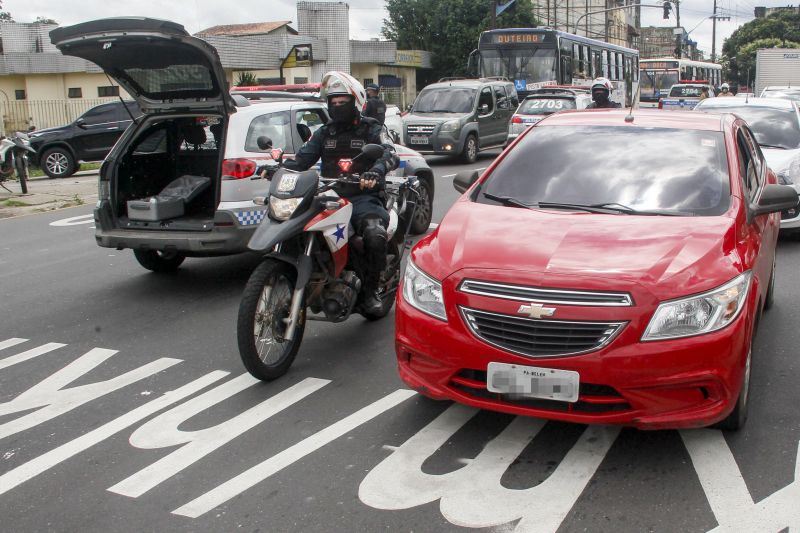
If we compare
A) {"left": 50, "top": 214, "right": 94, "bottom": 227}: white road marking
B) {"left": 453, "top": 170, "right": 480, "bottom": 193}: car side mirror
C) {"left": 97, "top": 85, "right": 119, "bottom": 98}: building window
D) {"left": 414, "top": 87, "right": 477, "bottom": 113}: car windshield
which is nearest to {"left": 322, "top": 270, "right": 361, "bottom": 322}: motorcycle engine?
{"left": 453, "top": 170, "right": 480, "bottom": 193}: car side mirror

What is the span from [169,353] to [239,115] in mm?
2390

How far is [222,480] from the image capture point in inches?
151

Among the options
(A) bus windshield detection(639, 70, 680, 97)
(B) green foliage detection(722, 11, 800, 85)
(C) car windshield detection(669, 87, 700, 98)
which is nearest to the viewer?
(C) car windshield detection(669, 87, 700, 98)

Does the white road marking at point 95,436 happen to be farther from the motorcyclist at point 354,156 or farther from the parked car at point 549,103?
the parked car at point 549,103

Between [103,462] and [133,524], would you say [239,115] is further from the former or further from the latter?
[133,524]

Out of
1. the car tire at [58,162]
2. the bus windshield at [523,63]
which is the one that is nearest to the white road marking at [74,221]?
the car tire at [58,162]

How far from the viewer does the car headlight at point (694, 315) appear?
12.0 ft

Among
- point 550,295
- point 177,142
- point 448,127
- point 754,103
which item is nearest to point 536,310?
point 550,295

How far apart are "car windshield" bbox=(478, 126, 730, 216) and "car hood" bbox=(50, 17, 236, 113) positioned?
109 inches

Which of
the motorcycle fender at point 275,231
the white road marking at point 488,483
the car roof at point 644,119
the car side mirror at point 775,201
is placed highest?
the car roof at point 644,119

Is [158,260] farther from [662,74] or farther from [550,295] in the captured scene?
[662,74]

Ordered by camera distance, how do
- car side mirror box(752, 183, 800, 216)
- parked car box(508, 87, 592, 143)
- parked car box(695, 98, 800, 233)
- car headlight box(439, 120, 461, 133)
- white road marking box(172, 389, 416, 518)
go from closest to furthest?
white road marking box(172, 389, 416, 518) < car side mirror box(752, 183, 800, 216) < parked car box(695, 98, 800, 233) < car headlight box(439, 120, 461, 133) < parked car box(508, 87, 592, 143)

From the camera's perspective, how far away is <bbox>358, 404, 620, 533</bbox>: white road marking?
3469 millimetres

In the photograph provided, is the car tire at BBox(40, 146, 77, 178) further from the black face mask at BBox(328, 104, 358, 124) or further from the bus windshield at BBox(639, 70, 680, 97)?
the bus windshield at BBox(639, 70, 680, 97)
